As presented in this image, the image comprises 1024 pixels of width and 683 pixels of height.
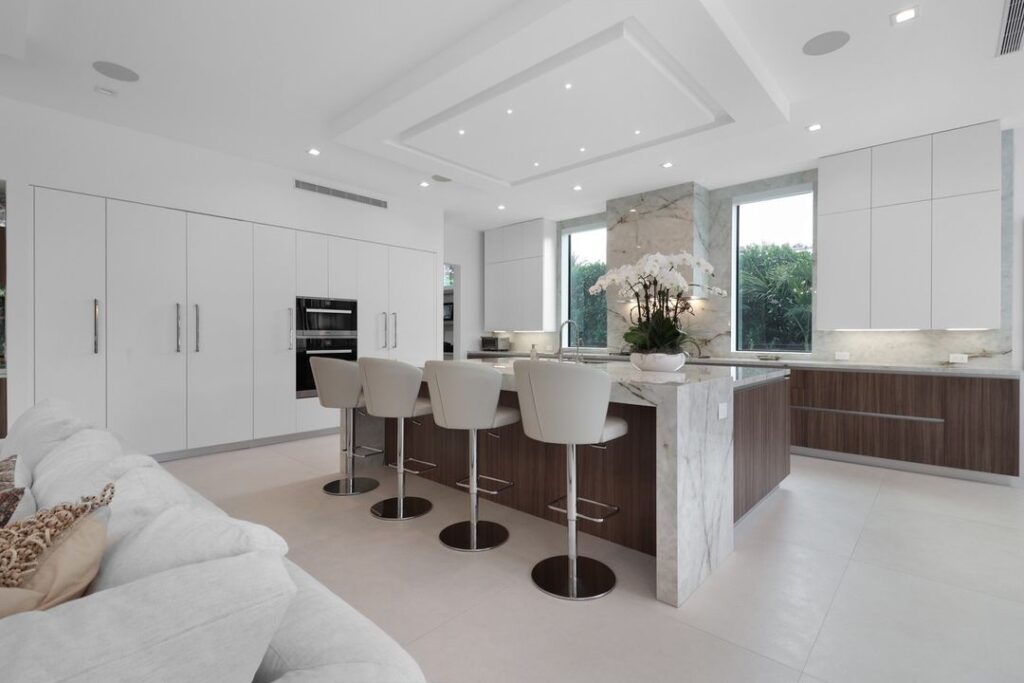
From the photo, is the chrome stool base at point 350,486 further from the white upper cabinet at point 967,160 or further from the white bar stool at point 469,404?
the white upper cabinet at point 967,160

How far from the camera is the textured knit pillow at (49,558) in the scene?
72 cm

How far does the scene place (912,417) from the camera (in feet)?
13.4

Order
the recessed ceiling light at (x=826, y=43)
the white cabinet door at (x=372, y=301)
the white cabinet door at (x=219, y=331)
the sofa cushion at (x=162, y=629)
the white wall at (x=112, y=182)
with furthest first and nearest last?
1. the white cabinet door at (x=372, y=301)
2. the white cabinet door at (x=219, y=331)
3. the white wall at (x=112, y=182)
4. the recessed ceiling light at (x=826, y=43)
5. the sofa cushion at (x=162, y=629)

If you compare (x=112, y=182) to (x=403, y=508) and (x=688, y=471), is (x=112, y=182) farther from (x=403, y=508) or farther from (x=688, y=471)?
(x=688, y=471)

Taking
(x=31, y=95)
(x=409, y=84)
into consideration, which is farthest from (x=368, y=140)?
(x=31, y=95)

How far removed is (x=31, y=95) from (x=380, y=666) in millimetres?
4919

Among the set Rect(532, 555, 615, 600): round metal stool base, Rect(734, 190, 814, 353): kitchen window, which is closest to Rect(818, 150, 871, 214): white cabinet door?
Rect(734, 190, 814, 353): kitchen window

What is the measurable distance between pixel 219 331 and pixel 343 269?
4.75 feet

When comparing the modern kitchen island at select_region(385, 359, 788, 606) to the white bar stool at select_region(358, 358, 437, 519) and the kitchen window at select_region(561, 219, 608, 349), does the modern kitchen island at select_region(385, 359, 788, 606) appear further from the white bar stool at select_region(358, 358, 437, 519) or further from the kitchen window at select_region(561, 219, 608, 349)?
the kitchen window at select_region(561, 219, 608, 349)

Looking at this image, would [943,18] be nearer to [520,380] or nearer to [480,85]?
[480,85]

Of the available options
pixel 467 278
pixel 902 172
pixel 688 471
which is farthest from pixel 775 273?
pixel 467 278

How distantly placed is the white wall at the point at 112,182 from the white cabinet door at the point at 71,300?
69 millimetres

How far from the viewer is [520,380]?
228 centimetres

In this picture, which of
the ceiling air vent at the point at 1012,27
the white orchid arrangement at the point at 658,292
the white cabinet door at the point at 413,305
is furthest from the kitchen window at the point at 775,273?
the white cabinet door at the point at 413,305
